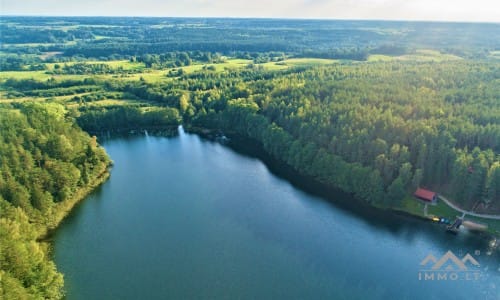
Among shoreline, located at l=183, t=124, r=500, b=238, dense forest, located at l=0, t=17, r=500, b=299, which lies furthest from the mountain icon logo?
dense forest, located at l=0, t=17, r=500, b=299

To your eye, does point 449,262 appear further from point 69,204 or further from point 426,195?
point 69,204

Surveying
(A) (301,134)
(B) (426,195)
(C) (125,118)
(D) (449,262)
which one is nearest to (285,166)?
(A) (301,134)

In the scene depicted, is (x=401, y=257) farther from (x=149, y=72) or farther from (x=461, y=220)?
(x=149, y=72)

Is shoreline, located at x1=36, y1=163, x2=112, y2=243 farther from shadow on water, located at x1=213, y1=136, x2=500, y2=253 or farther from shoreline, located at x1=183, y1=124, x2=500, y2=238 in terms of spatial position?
shadow on water, located at x1=213, y1=136, x2=500, y2=253

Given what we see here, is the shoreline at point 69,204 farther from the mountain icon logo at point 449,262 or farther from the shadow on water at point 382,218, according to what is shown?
the mountain icon logo at point 449,262

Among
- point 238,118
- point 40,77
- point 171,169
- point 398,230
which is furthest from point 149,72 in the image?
point 398,230

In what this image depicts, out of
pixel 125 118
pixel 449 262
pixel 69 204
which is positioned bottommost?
pixel 449 262
